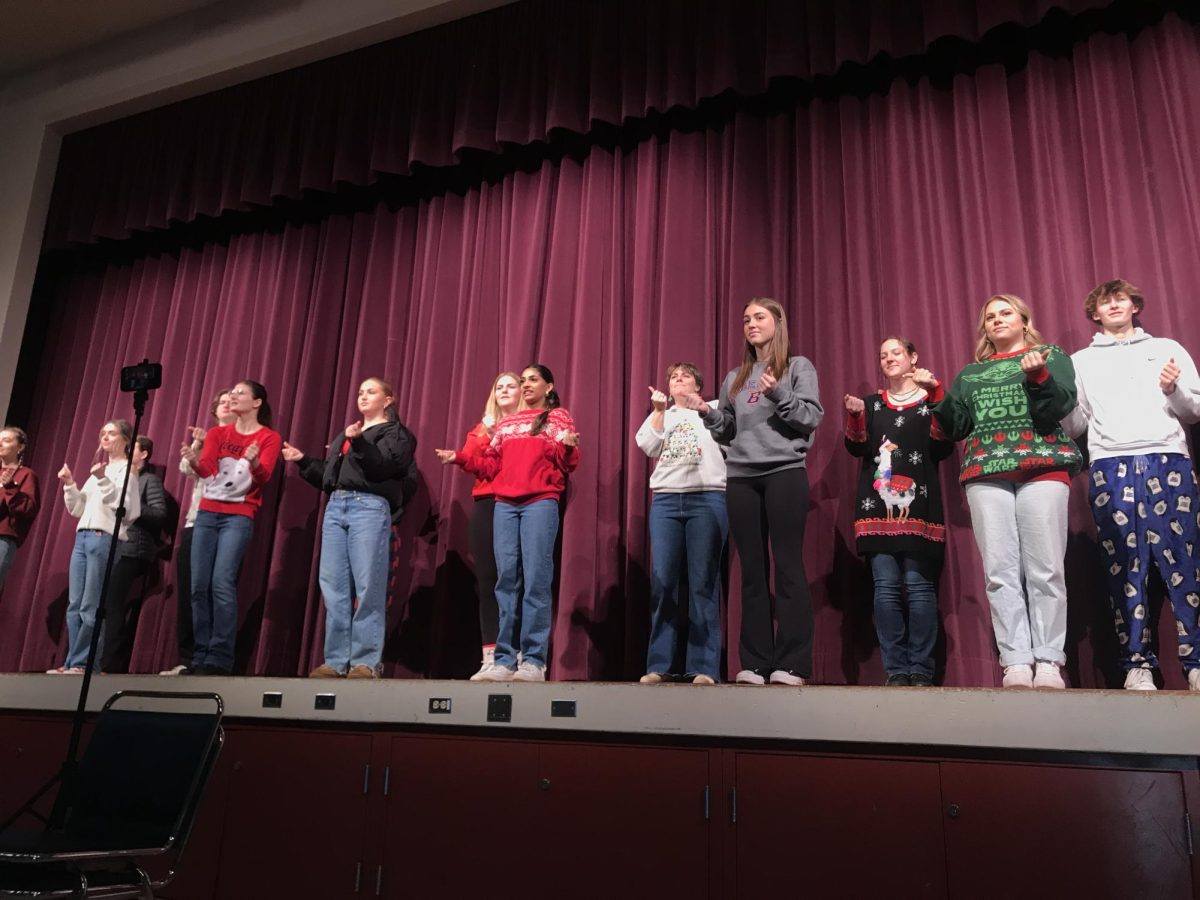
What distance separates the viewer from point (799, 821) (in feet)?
10.4

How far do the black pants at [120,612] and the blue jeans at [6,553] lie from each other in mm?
550

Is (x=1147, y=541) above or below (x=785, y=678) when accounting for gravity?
above

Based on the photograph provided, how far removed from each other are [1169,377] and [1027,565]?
2.88ft

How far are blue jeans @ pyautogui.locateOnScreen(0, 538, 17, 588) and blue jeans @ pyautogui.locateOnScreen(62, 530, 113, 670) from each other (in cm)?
41

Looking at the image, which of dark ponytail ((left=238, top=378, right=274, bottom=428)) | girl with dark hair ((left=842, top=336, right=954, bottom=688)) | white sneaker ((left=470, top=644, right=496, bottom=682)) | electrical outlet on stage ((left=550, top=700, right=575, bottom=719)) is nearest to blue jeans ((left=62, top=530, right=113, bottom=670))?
dark ponytail ((left=238, top=378, right=274, bottom=428))

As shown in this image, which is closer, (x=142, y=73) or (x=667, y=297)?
(x=667, y=297)

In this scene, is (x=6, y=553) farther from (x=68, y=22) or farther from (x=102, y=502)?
(x=68, y=22)

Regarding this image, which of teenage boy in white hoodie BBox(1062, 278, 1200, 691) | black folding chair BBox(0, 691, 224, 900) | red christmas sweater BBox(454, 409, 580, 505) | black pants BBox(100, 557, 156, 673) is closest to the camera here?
black folding chair BBox(0, 691, 224, 900)

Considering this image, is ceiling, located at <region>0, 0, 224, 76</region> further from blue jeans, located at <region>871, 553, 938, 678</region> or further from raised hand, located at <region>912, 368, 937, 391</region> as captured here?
blue jeans, located at <region>871, 553, 938, 678</region>

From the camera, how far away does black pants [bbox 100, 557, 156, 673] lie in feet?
18.4

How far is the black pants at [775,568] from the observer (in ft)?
12.4

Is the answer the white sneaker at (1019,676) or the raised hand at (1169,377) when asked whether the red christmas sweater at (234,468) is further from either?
the raised hand at (1169,377)

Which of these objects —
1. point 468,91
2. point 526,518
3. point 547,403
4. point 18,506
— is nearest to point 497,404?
point 547,403

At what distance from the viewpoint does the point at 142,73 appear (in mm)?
6871
